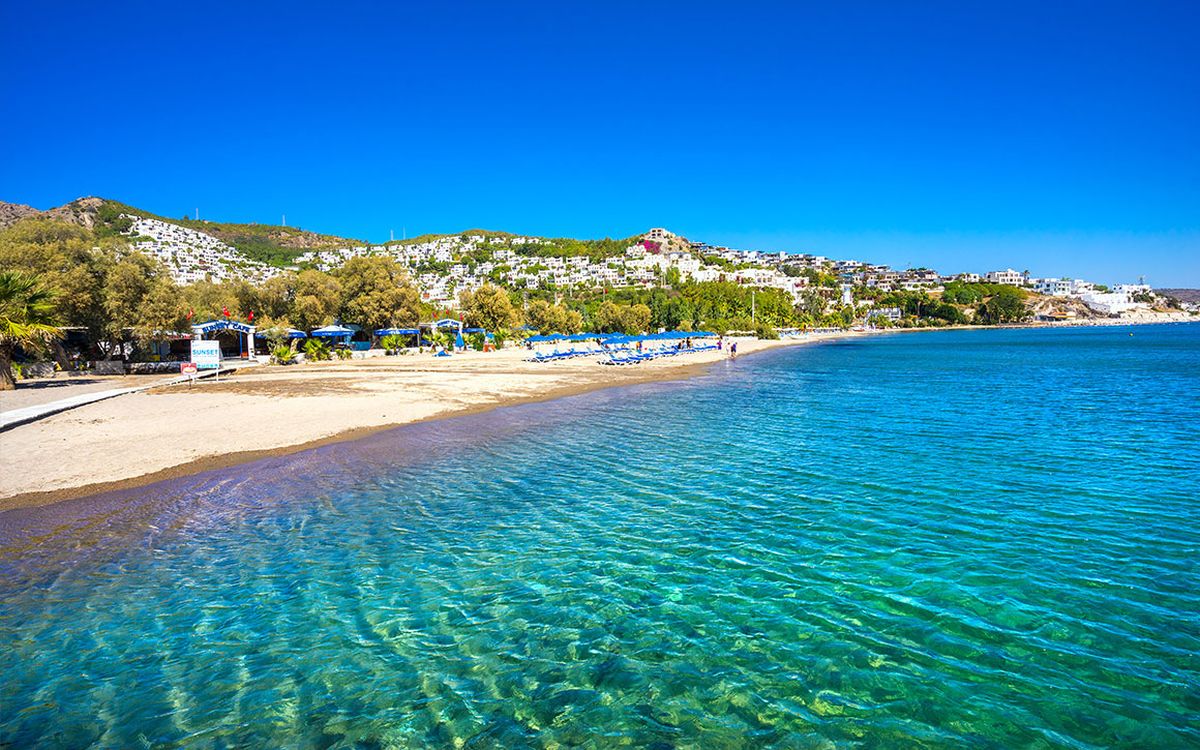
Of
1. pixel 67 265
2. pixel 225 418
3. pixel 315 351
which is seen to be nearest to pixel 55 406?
pixel 225 418

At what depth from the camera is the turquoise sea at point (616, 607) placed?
5.15 m

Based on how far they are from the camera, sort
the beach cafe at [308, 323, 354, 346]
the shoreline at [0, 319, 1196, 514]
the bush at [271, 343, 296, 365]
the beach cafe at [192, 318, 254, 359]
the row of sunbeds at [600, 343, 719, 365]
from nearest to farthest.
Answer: the shoreline at [0, 319, 1196, 514] → the beach cafe at [192, 318, 254, 359] → the bush at [271, 343, 296, 365] → the row of sunbeds at [600, 343, 719, 365] → the beach cafe at [308, 323, 354, 346]

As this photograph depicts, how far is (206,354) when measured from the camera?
32594 mm

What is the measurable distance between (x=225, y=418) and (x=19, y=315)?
43.5 feet

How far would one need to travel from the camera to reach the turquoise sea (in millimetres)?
5148

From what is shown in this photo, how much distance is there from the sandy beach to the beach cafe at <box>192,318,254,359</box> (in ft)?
30.0

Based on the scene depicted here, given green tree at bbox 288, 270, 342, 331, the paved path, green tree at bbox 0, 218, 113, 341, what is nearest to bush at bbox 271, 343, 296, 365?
green tree at bbox 288, 270, 342, 331

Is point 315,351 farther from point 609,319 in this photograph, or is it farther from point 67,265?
point 609,319

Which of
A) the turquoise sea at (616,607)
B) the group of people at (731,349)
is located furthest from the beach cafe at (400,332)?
the turquoise sea at (616,607)

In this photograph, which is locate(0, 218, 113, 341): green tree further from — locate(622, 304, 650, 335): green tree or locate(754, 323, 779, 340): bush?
locate(754, 323, 779, 340): bush

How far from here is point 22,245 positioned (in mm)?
32094

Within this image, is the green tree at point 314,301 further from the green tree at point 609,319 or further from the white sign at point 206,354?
the green tree at point 609,319

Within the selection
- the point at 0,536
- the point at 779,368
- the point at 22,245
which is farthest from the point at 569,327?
the point at 0,536

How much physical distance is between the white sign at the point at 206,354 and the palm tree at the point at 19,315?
20.1ft
